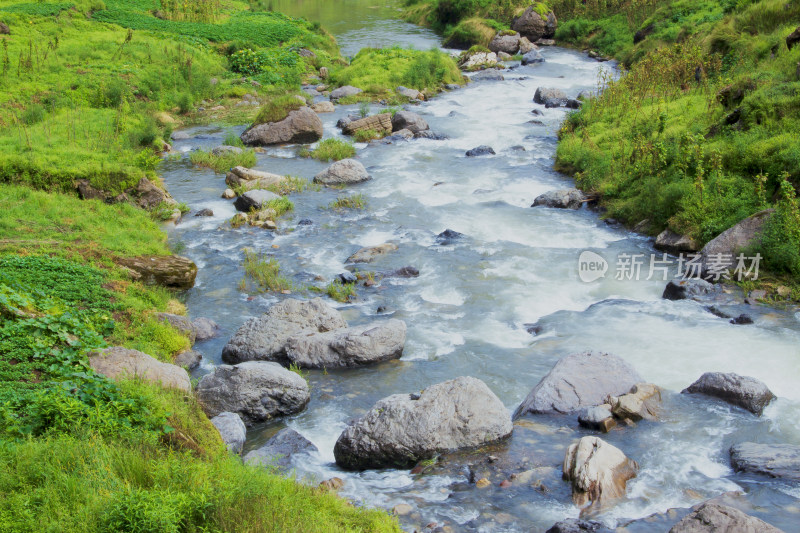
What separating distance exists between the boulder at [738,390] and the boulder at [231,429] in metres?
6.80

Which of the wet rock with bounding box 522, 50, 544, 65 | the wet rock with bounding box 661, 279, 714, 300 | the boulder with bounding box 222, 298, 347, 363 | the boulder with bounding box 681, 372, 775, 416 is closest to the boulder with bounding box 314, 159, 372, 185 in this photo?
the boulder with bounding box 222, 298, 347, 363

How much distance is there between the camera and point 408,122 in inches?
1038

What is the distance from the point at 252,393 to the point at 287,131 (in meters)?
16.9

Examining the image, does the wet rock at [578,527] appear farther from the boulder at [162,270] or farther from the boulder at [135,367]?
the boulder at [162,270]

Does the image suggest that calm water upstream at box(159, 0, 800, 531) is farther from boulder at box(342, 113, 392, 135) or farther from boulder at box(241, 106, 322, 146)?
boulder at box(342, 113, 392, 135)

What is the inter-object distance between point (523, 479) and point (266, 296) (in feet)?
24.8

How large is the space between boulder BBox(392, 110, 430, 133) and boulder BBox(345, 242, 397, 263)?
11.1 m

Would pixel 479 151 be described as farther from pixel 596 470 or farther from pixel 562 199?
pixel 596 470

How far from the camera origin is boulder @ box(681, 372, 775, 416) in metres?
9.43

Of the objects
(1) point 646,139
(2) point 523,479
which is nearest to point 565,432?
(2) point 523,479

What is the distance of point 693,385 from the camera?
10.0m

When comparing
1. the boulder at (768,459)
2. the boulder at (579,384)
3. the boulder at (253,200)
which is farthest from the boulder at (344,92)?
the boulder at (768,459)

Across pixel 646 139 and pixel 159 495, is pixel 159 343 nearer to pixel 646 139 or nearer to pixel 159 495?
pixel 159 495

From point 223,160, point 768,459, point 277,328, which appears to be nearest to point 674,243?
point 768,459
